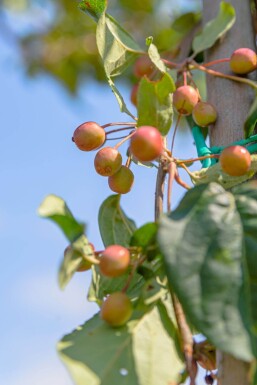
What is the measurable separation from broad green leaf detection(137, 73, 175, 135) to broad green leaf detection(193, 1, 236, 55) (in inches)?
13.0

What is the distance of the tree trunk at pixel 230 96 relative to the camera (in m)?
0.69

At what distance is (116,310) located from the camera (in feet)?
2.17

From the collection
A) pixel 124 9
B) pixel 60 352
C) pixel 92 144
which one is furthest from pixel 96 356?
pixel 124 9

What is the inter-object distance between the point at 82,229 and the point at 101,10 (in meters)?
0.40

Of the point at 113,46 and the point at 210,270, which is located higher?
the point at 113,46

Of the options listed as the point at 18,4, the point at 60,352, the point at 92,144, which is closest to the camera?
the point at 60,352

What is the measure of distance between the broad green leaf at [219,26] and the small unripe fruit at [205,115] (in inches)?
6.9

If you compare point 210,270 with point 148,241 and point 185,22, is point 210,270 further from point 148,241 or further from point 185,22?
point 185,22

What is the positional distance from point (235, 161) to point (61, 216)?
20 centimetres

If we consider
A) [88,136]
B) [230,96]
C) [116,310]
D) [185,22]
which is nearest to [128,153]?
[88,136]

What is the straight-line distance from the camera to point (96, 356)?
0.64 metres

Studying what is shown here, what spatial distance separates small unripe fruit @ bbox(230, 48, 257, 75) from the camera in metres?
0.99

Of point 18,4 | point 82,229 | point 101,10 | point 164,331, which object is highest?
point 18,4

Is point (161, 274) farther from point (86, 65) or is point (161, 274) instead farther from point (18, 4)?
point (18, 4)
